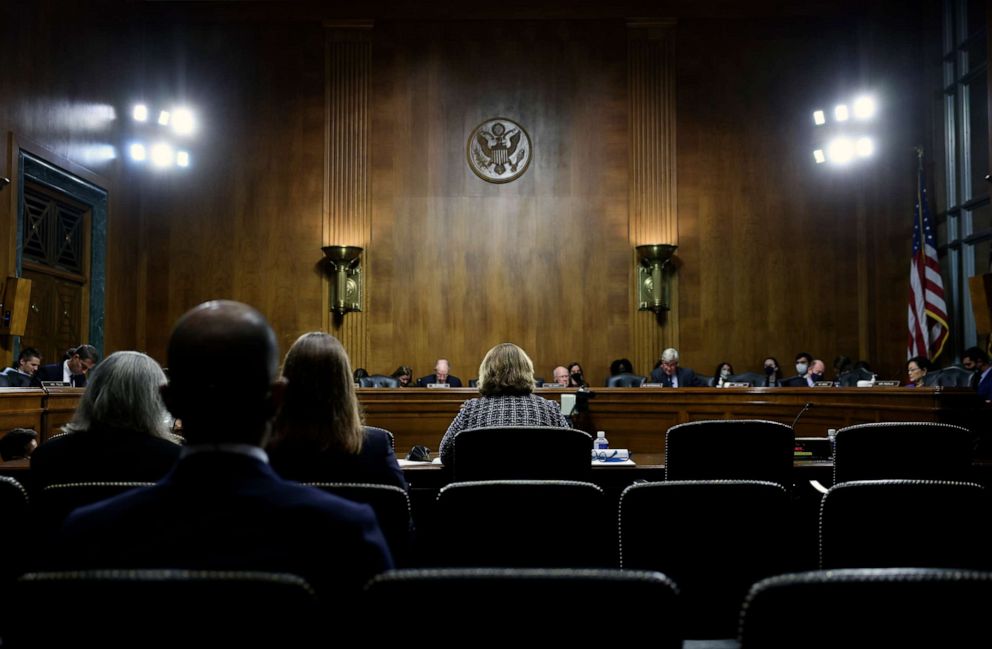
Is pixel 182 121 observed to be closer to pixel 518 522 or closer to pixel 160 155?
pixel 160 155

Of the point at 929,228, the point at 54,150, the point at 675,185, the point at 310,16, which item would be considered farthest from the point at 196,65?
the point at 929,228

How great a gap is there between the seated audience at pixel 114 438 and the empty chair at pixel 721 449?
1.97m

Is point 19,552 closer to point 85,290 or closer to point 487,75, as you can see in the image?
point 85,290

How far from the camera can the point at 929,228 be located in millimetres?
9914

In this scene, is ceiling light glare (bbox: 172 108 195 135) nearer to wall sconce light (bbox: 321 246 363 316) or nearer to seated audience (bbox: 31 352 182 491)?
wall sconce light (bbox: 321 246 363 316)

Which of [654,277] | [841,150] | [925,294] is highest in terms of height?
[841,150]

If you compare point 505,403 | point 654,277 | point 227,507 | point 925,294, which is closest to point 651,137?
point 654,277

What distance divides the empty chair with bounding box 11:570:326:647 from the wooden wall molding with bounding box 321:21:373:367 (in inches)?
401

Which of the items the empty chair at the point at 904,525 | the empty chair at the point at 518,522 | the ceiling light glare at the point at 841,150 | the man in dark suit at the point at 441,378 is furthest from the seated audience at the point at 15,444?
the ceiling light glare at the point at 841,150

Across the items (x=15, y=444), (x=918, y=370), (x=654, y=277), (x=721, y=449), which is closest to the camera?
(x=721, y=449)

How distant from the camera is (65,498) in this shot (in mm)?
2070

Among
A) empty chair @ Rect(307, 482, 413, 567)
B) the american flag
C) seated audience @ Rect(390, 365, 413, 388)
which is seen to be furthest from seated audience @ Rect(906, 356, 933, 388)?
empty chair @ Rect(307, 482, 413, 567)

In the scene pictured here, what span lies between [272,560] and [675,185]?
10.4m

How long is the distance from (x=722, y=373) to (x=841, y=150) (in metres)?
2.89
